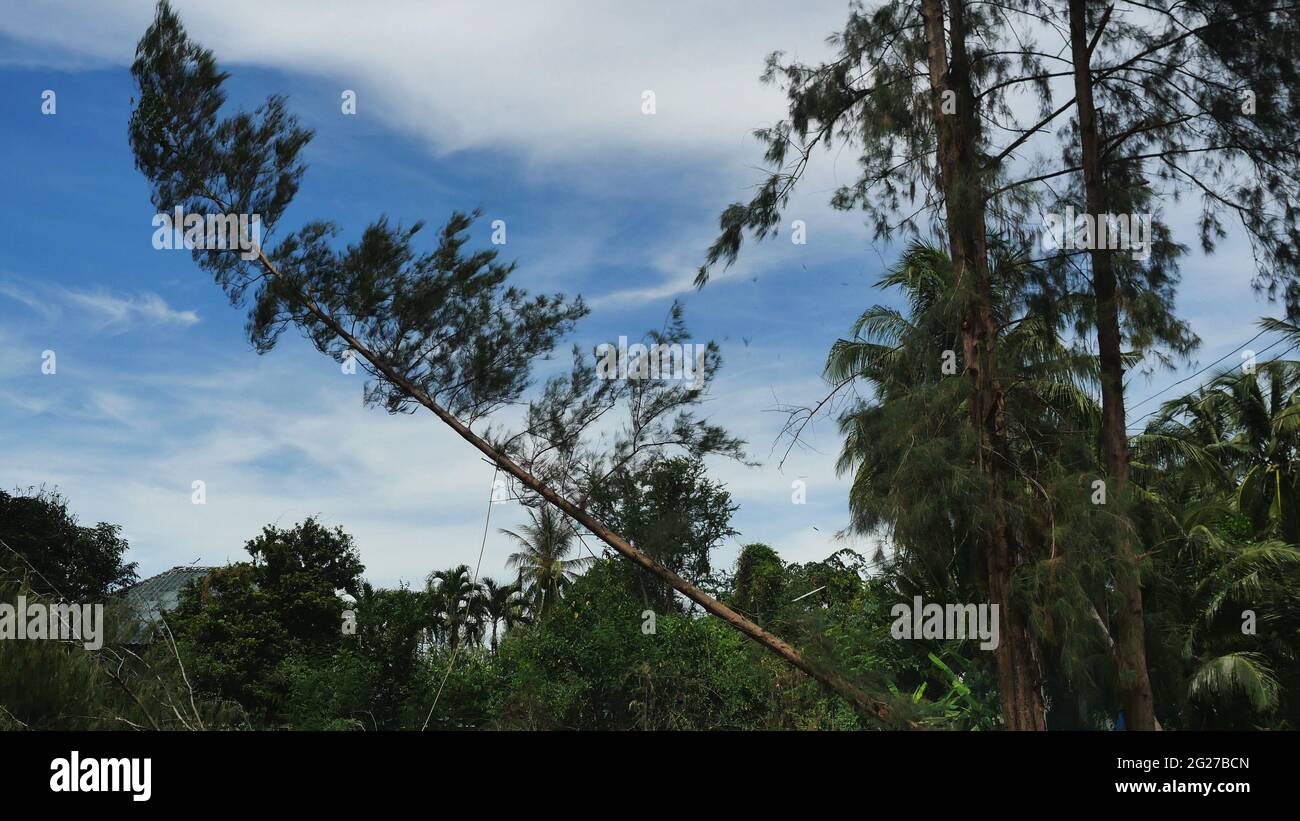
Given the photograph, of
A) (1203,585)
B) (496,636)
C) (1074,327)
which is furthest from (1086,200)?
(496,636)

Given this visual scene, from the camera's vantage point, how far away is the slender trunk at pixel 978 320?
847cm

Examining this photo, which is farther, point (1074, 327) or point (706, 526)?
point (706, 526)

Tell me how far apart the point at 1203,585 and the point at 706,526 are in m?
8.92

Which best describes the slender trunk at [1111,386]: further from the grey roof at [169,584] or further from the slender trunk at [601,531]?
the grey roof at [169,584]

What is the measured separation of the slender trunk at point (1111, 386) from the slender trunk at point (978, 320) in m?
1.04

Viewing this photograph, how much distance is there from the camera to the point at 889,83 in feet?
32.0

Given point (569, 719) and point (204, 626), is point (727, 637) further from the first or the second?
point (204, 626)

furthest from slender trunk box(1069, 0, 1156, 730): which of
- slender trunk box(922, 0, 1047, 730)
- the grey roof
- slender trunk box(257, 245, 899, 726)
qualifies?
the grey roof

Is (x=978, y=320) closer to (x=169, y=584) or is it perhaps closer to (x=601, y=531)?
(x=601, y=531)

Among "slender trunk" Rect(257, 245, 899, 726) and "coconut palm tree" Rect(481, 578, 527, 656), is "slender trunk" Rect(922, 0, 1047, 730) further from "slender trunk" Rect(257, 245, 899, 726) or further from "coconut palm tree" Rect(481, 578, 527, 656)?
"coconut palm tree" Rect(481, 578, 527, 656)

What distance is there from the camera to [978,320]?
889 cm

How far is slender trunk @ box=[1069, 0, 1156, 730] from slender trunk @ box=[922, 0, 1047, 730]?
1.04 metres

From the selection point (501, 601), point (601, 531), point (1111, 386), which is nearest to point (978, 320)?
point (1111, 386)

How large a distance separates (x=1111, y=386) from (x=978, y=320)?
5.17ft
